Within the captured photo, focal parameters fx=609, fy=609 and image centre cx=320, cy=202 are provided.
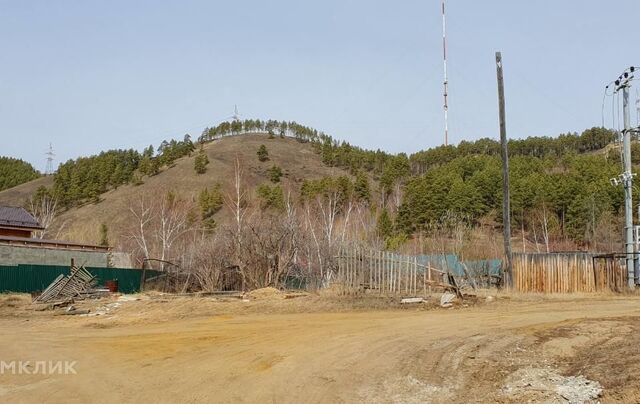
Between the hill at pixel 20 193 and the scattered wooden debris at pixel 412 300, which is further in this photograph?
the hill at pixel 20 193

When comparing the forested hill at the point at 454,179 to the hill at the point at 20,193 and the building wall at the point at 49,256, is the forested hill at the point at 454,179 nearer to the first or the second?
the hill at the point at 20,193

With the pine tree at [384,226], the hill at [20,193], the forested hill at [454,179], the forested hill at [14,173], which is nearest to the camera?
the pine tree at [384,226]

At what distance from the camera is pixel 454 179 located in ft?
263

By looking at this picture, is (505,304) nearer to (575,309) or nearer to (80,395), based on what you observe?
(575,309)

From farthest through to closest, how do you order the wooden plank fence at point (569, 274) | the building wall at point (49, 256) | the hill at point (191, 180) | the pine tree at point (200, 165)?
the pine tree at point (200, 165), the hill at point (191, 180), the building wall at point (49, 256), the wooden plank fence at point (569, 274)

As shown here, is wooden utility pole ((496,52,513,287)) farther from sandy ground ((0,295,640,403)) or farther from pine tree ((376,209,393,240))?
pine tree ((376,209,393,240))

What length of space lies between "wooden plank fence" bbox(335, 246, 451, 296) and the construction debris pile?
498 inches

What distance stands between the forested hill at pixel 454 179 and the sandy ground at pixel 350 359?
44.2 m

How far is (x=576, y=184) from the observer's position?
71750 mm

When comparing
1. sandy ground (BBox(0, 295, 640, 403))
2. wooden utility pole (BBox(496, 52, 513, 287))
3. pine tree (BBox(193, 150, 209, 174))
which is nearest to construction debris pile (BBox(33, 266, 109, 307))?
sandy ground (BBox(0, 295, 640, 403))

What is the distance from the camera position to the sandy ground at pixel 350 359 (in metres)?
8.48

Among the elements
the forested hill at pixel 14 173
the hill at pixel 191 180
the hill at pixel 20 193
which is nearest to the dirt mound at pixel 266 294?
the hill at pixel 191 180

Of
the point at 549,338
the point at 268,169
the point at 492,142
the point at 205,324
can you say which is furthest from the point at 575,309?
the point at 492,142

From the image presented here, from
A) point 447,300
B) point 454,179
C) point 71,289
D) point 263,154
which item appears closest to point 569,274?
point 447,300
